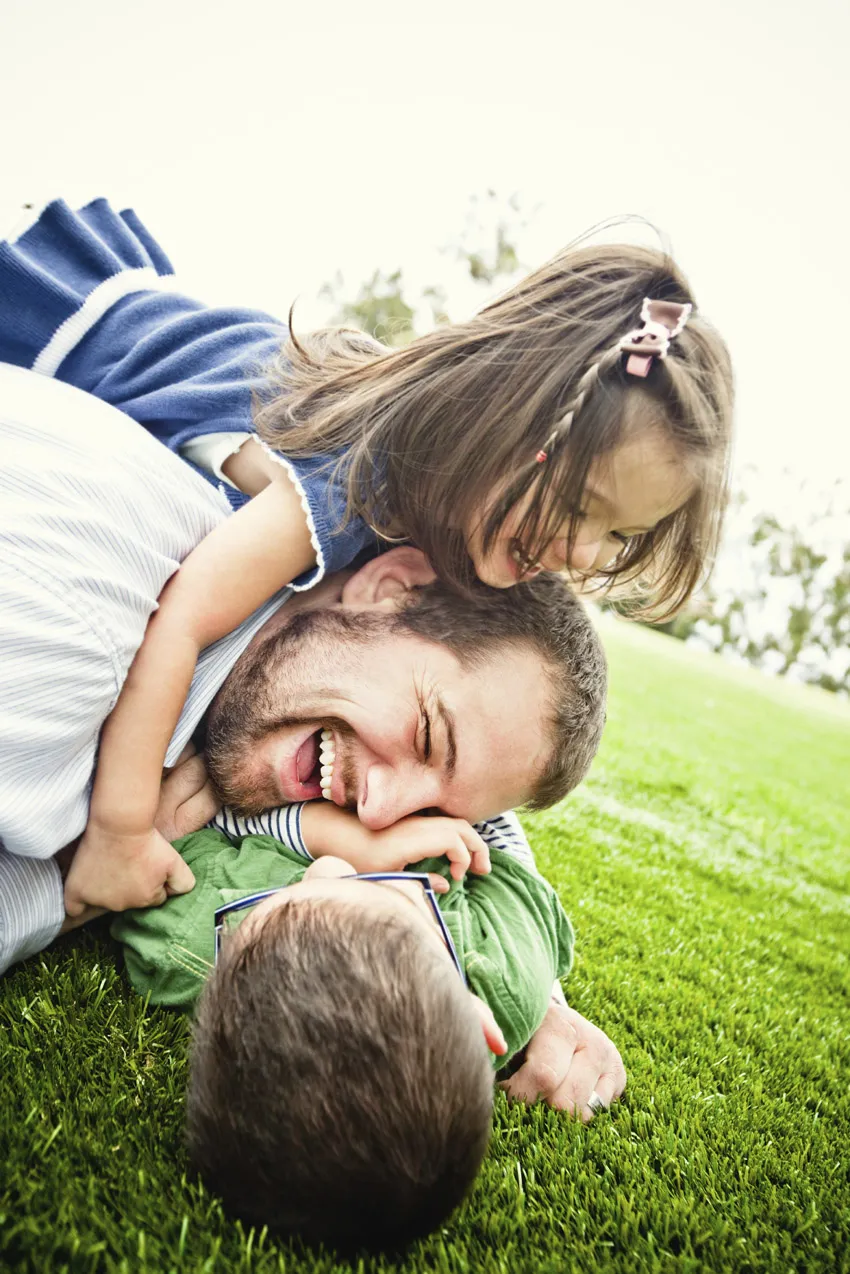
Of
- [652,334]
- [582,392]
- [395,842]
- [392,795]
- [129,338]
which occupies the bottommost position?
[395,842]

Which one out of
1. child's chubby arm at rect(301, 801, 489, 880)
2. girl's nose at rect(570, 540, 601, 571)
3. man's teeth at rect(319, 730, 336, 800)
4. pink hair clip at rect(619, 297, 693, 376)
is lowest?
child's chubby arm at rect(301, 801, 489, 880)

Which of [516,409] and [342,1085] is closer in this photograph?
[342,1085]

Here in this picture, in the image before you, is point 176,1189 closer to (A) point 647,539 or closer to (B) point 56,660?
(B) point 56,660

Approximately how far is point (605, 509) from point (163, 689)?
1362 mm

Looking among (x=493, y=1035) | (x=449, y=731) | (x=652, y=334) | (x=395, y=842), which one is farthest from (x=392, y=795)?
(x=652, y=334)

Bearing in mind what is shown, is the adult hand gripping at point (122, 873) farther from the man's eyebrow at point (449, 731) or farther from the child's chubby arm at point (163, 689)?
the man's eyebrow at point (449, 731)

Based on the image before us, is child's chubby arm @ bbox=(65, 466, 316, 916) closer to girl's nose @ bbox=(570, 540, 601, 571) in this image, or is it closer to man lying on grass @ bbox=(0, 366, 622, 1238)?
man lying on grass @ bbox=(0, 366, 622, 1238)

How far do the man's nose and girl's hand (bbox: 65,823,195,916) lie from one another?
56 centimetres

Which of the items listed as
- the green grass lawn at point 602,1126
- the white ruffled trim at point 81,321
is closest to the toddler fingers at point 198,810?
the green grass lawn at point 602,1126

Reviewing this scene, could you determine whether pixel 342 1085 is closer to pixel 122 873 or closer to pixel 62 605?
pixel 122 873

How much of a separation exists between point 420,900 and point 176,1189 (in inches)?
26.2

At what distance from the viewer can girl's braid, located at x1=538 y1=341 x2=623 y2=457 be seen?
2529mm

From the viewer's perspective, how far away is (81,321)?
3.02m

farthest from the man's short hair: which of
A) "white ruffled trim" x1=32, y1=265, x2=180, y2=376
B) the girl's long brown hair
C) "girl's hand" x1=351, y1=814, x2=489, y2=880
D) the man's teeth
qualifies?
"white ruffled trim" x1=32, y1=265, x2=180, y2=376
